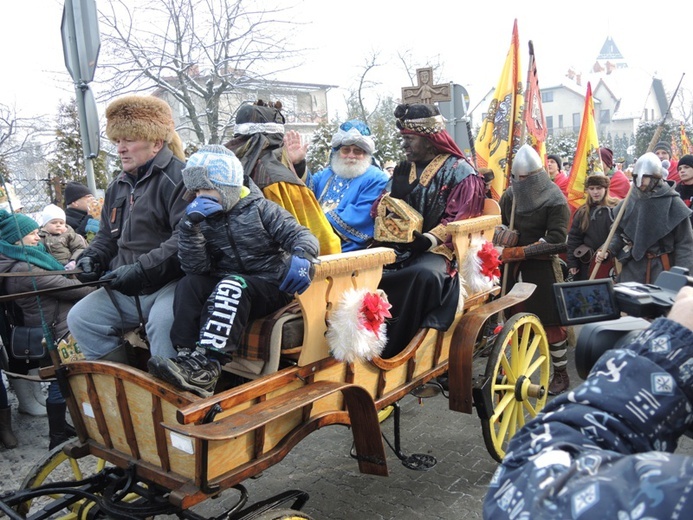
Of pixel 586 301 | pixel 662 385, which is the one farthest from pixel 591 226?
pixel 662 385

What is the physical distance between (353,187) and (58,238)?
9.66 ft

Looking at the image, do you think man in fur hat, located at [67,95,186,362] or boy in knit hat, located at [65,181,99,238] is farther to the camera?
boy in knit hat, located at [65,181,99,238]

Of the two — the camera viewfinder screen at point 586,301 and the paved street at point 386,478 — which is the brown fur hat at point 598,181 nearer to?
the paved street at point 386,478

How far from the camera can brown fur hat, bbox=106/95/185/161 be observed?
306 cm

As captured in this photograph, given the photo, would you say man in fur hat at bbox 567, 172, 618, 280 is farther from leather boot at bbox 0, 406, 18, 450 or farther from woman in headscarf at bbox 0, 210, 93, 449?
leather boot at bbox 0, 406, 18, 450

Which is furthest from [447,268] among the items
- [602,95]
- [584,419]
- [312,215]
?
[602,95]

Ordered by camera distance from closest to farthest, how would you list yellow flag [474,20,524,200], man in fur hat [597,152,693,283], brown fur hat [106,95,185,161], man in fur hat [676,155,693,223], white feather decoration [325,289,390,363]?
1. white feather decoration [325,289,390,363]
2. brown fur hat [106,95,185,161]
3. man in fur hat [597,152,693,283]
4. yellow flag [474,20,524,200]
5. man in fur hat [676,155,693,223]

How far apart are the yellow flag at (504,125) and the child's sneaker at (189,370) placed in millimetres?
4543

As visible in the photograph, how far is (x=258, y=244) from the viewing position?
2879 mm

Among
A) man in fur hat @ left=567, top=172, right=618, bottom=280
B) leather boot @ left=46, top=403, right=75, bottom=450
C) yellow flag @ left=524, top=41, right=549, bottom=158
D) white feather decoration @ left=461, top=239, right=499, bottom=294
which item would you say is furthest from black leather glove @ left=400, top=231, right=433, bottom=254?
man in fur hat @ left=567, top=172, right=618, bottom=280

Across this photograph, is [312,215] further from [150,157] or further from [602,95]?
[602,95]

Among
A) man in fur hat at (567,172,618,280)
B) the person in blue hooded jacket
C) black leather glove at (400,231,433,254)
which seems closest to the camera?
the person in blue hooded jacket

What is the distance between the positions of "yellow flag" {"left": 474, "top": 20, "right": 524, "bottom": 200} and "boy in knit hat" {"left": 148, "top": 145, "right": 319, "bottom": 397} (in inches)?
160

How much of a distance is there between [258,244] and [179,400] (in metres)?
0.82
